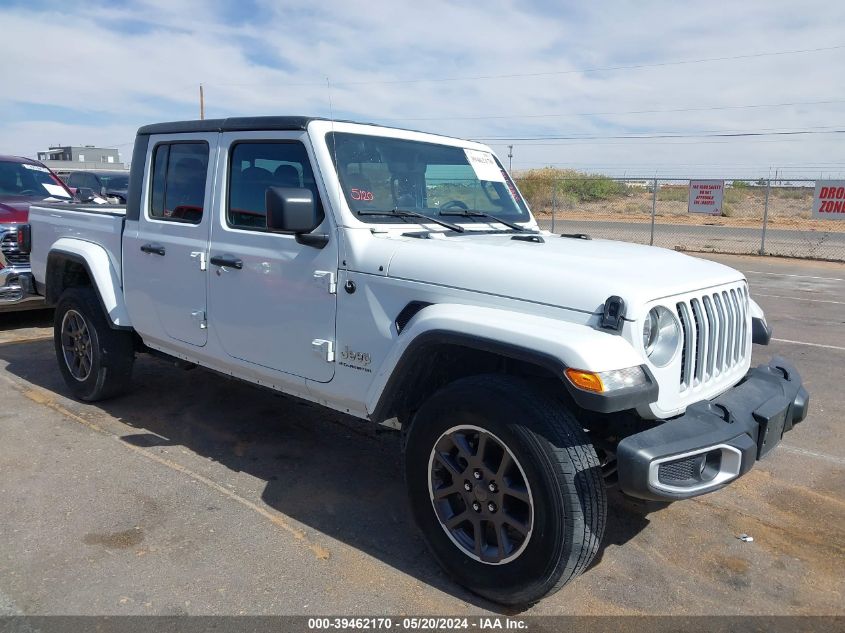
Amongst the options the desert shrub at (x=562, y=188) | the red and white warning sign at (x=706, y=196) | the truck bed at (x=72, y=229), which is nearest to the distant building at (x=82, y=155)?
the desert shrub at (x=562, y=188)

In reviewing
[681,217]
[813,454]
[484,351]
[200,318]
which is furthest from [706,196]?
[681,217]

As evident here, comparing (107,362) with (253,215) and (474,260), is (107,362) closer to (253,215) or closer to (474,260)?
(253,215)

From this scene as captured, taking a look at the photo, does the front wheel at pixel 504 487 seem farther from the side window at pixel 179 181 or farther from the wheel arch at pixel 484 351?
the side window at pixel 179 181

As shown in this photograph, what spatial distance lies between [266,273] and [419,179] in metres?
1.04

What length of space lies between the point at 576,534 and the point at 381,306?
1.33 m

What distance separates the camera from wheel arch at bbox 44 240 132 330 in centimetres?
509

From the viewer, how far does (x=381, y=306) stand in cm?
340

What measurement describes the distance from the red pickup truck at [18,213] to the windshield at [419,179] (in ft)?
12.6

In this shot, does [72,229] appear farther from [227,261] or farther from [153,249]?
[227,261]

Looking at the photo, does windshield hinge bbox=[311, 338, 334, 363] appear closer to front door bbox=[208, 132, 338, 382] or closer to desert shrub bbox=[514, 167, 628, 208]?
front door bbox=[208, 132, 338, 382]

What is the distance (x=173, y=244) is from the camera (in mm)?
4539

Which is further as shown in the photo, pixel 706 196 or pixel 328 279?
pixel 706 196

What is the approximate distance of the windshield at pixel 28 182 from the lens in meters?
9.20

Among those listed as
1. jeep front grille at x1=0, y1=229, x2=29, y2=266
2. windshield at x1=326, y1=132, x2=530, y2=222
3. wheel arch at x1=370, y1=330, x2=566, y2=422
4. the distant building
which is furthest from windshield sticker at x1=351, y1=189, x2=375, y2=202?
the distant building
